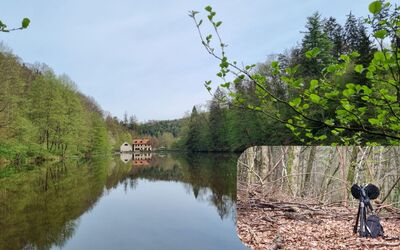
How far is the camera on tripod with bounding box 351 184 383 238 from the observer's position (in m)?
1.99

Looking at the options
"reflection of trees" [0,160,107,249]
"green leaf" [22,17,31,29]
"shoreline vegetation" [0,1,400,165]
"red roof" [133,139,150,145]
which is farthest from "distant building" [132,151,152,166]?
"red roof" [133,139,150,145]

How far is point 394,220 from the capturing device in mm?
1994

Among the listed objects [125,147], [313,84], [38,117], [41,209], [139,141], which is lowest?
[41,209]

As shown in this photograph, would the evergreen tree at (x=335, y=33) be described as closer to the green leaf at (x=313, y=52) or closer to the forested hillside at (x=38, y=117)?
the forested hillside at (x=38, y=117)

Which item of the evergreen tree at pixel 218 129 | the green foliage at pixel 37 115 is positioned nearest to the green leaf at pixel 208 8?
the green foliage at pixel 37 115

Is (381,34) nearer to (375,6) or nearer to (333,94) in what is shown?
(375,6)

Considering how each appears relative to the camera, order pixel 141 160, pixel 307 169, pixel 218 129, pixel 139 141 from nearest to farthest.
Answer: pixel 307 169
pixel 141 160
pixel 218 129
pixel 139 141

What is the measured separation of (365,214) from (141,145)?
10879 cm

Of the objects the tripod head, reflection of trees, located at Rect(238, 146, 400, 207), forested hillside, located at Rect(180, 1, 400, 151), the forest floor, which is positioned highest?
forested hillside, located at Rect(180, 1, 400, 151)

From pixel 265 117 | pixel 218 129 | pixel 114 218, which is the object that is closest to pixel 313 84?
pixel 265 117

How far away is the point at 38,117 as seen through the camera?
38.6 m

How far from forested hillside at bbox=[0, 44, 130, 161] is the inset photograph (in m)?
28.2

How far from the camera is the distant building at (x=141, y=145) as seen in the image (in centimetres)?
10691

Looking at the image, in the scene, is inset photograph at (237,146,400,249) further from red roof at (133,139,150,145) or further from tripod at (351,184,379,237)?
red roof at (133,139,150,145)
